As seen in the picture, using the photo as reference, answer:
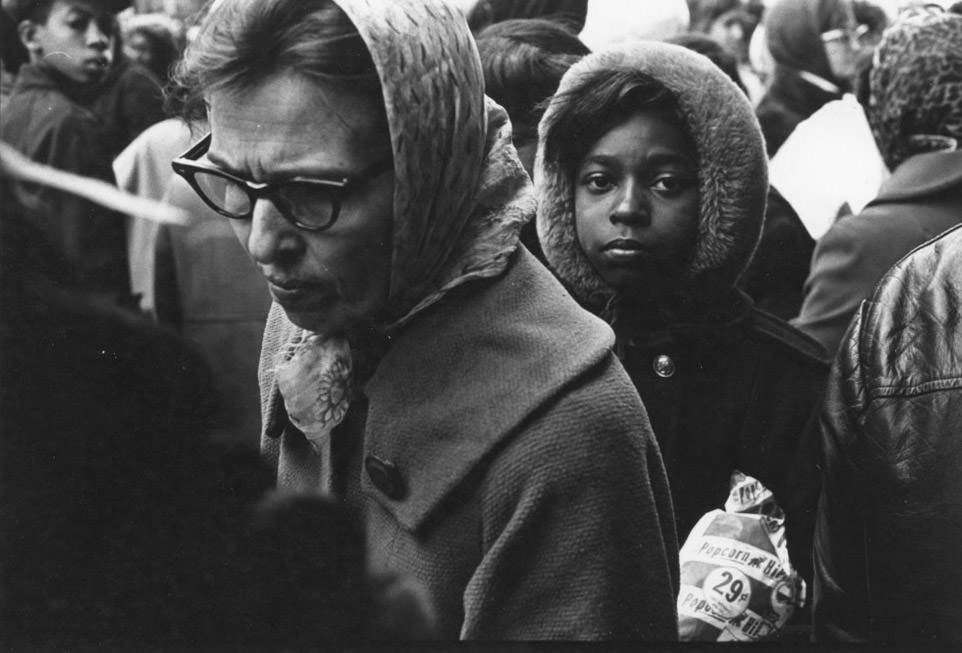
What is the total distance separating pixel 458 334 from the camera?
5.80ft

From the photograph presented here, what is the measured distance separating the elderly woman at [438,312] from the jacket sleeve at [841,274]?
0.81m

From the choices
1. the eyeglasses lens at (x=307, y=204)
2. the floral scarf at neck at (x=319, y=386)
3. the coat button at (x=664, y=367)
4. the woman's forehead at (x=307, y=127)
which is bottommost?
the coat button at (x=664, y=367)

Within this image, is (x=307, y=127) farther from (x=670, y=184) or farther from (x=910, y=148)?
(x=910, y=148)

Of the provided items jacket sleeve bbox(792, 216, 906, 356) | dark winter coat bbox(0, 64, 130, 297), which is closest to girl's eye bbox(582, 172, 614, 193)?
jacket sleeve bbox(792, 216, 906, 356)

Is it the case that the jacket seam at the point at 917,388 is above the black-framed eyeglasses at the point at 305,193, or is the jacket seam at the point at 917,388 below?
below

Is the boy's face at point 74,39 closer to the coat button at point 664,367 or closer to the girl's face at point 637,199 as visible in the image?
the girl's face at point 637,199

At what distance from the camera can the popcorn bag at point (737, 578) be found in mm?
2213

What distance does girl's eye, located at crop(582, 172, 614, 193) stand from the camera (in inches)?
91.9

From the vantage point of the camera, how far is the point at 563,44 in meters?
2.62

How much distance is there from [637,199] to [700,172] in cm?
14

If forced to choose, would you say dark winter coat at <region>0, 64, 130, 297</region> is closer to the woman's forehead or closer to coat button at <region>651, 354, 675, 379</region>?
the woman's forehead

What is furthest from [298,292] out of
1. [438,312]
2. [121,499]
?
[121,499]

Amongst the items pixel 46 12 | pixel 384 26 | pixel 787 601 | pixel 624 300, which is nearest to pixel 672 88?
pixel 624 300

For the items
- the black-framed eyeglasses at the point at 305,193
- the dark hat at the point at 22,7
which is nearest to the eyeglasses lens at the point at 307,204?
the black-framed eyeglasses at the point at 305,193
